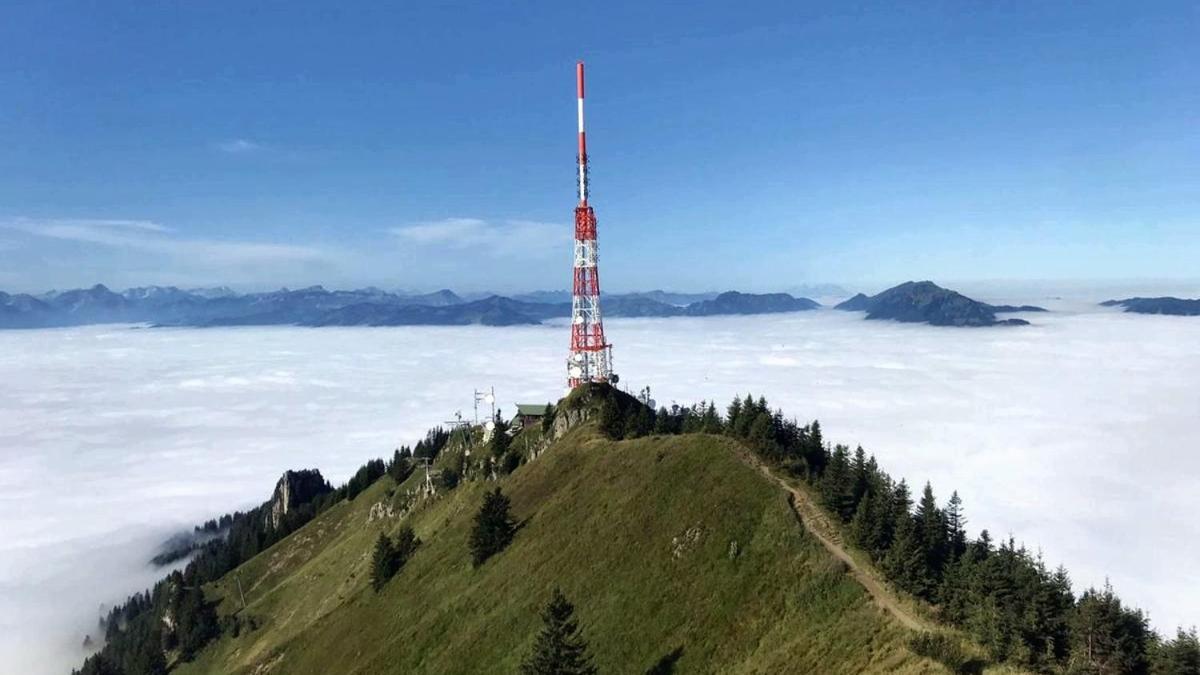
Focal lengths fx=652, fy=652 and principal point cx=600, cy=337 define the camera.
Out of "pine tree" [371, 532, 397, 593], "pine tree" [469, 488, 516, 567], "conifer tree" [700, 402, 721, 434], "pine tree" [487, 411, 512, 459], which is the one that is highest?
"conifer tree" [700, 402, 721, 434]

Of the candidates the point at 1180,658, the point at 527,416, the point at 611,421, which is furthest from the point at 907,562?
the point at 527,416

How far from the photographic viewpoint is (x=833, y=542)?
56188 mm

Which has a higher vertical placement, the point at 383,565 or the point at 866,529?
the point at 866,529

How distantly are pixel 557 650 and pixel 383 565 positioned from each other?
2203 inches

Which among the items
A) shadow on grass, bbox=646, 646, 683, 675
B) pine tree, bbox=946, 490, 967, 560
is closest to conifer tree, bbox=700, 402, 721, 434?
pine tree, bbox=946, 490, 967, 560

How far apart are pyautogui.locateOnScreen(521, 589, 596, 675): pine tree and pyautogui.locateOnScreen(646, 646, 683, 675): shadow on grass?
4895 mm

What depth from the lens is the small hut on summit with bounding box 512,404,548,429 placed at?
13312cm

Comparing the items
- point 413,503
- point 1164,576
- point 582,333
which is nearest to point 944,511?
point 582,333

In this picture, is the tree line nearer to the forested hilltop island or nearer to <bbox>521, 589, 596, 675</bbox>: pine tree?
the forested hilltop island

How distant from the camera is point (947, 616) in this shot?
44.5m

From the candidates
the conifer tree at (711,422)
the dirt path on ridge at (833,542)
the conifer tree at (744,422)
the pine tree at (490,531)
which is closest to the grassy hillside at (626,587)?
the dirt path on ridge at (833,542)

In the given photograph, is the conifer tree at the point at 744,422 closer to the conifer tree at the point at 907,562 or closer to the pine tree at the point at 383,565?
the conifer tree at the point at 907,562

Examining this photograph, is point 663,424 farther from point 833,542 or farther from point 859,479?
point 833,542

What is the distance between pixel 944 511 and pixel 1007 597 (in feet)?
81.4
